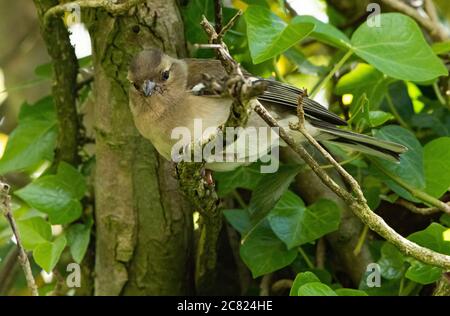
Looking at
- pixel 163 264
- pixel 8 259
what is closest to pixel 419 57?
pixel 163 264

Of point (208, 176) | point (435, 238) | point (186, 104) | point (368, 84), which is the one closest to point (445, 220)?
point (435, 238)

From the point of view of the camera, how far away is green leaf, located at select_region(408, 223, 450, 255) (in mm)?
2355

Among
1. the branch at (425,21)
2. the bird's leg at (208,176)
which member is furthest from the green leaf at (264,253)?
the branch at (425,21)

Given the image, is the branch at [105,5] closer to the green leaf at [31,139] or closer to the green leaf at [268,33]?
the green leaf at [268,33]

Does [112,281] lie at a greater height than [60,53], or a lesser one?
lesser

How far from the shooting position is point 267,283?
2932 millimetres

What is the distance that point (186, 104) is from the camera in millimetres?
2574

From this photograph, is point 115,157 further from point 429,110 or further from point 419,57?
point 429,110

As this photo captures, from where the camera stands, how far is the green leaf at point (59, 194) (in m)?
2.71

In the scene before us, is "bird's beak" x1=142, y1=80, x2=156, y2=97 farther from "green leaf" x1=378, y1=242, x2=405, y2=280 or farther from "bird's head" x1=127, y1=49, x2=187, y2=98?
"green leaf" x1=378, y1=242, x2=405, y2=280

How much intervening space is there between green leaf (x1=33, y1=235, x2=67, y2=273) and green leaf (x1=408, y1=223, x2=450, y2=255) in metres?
1.16

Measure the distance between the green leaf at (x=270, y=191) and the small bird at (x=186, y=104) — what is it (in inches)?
4.2

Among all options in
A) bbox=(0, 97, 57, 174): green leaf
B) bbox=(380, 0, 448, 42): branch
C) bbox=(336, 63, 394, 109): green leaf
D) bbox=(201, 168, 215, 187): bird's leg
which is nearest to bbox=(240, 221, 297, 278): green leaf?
bbox=(201, 168, 215, 187): bird's leg
